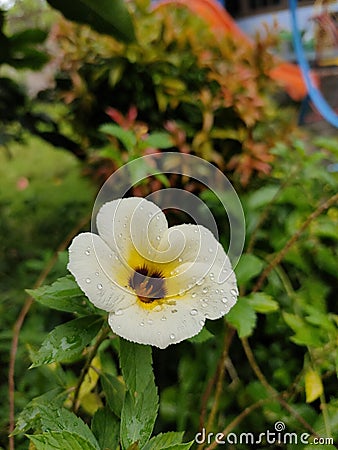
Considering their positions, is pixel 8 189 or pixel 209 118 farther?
pixel 8 189

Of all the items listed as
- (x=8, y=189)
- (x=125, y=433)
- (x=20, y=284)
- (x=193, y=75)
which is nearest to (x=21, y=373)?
(x=20, y=284)

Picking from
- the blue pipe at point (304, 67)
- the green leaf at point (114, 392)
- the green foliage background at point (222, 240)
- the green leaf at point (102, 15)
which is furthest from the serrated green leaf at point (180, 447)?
the blue pipe at point (304, 67)

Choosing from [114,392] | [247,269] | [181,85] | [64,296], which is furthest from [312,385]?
[181,85]

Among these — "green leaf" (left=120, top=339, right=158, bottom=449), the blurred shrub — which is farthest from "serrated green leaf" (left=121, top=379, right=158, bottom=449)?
the blurred shrub

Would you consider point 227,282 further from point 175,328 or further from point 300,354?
point 300,354

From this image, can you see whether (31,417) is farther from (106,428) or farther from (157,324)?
(157,324)

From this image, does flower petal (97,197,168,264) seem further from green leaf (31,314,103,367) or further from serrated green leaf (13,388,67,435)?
serrated green leaf (13,388,67,435)

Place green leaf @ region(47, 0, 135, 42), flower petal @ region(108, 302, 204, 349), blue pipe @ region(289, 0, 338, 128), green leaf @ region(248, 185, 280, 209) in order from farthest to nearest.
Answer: blue pipe @ region(289, 0, 338, 128)
green leaf @ region(47, 0, 135, 42)
green leaf @ region(248, 185, 280, 209)
flower petal @ region(108, 302, 204, 349)
